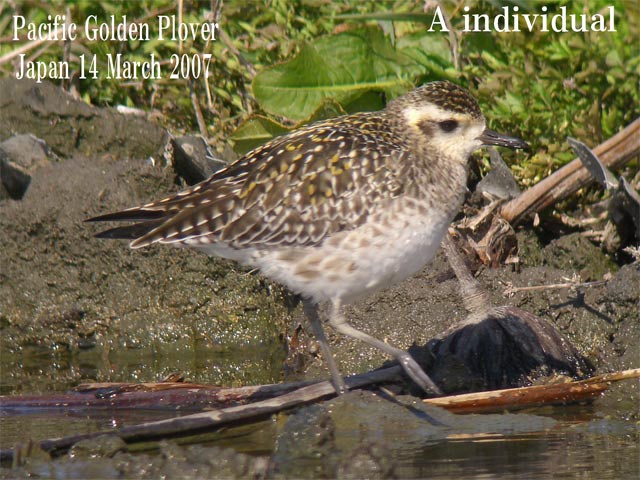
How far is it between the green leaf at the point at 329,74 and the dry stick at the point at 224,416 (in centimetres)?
245

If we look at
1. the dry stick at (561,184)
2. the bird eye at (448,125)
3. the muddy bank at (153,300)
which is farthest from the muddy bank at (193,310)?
the bird eye at (448,125)

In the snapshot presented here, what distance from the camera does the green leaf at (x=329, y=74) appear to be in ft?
26.1

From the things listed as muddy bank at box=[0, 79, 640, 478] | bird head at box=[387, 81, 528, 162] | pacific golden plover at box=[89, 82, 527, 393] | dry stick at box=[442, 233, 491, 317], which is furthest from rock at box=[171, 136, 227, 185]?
bird head at box=[387, 81, 528, 162]

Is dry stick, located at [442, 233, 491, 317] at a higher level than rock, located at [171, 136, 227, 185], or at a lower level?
lower

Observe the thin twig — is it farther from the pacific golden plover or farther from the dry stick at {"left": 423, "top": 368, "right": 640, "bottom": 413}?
the pacific golden plover

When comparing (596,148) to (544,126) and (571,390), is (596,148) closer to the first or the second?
(544,126)

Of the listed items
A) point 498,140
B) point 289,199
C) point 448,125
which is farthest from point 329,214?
point 498,140

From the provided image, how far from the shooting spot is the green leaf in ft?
26.1

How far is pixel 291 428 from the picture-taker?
5547mm

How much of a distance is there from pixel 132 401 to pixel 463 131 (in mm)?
2391

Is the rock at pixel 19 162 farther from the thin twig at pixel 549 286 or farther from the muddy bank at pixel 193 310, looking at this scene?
the thin twig at pixel 549 286

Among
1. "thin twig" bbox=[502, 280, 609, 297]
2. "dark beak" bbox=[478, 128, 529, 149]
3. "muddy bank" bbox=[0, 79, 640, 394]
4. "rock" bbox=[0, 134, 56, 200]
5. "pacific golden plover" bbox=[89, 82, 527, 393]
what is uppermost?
"dark beak" bbox=[478, 128, 529, 149]

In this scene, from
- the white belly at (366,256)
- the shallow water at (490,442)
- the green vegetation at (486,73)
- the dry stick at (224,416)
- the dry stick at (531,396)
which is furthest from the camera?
the green vegetation at (486,73)

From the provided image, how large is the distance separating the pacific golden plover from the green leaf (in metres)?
1.76
